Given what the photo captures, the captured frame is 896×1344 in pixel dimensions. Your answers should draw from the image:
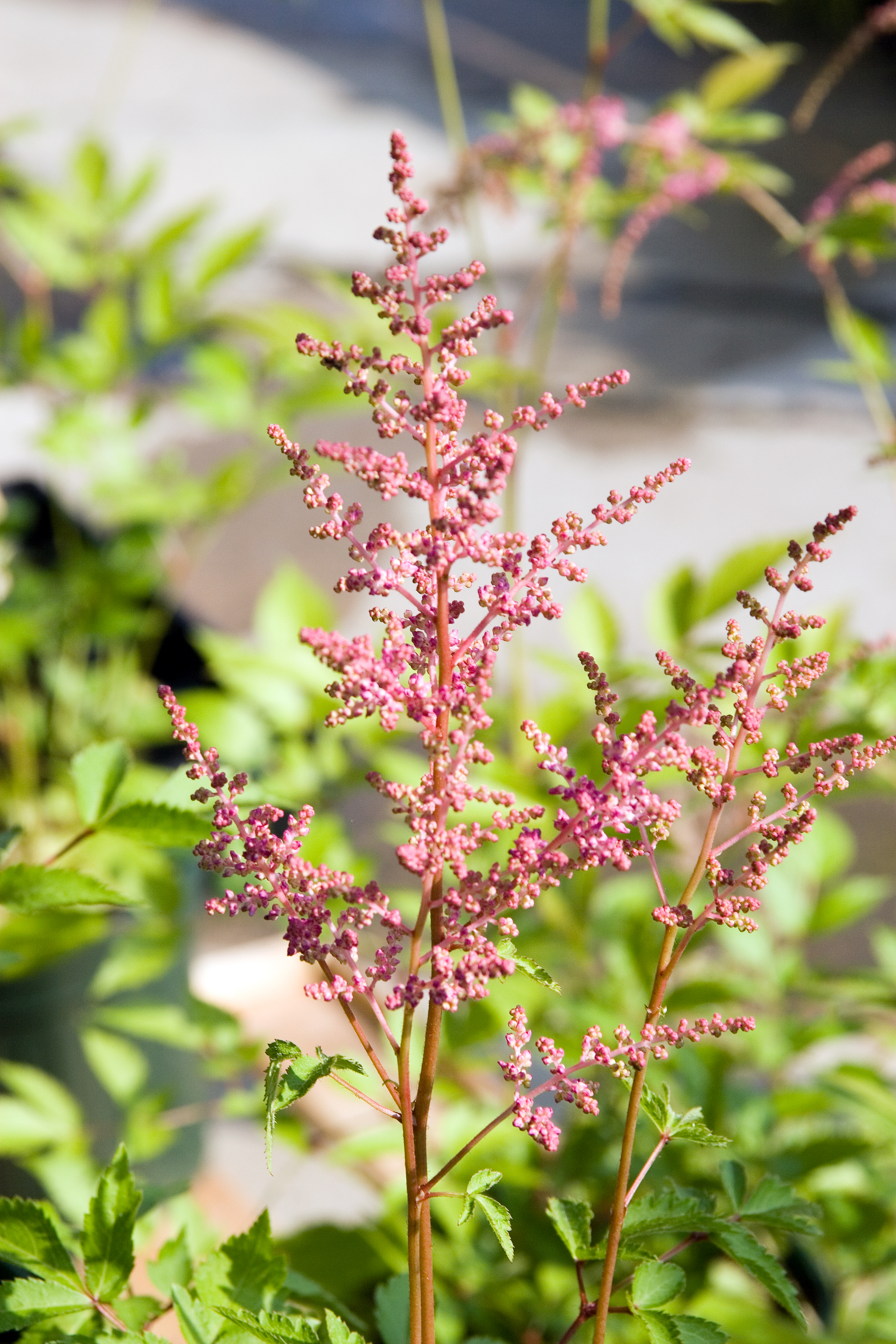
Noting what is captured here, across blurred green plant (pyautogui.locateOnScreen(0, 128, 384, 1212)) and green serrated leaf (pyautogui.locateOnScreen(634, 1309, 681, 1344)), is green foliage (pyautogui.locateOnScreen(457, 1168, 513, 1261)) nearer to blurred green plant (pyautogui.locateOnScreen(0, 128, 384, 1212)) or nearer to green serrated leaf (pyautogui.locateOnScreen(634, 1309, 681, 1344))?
green serrated leaf (pyautogui.locateOnScreen(634, 1309, 681, 1344))

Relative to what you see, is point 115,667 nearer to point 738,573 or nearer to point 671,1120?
point 738,573

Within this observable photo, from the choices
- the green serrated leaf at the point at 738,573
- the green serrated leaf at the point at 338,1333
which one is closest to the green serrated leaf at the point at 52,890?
the green serrated leaf at the point at 338,1333

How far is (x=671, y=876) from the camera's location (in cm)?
71

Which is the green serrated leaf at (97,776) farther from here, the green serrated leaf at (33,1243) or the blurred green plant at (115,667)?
the green serrated leaf at (33,1243)

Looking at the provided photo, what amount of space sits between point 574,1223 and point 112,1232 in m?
0.12

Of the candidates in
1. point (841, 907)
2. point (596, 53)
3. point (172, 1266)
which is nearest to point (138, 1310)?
point (172, 1266)

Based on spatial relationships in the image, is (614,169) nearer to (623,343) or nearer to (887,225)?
(623,343)

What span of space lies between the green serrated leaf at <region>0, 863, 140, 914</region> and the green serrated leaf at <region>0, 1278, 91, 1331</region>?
0.09 m

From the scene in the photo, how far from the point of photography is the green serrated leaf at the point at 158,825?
1.25 feet

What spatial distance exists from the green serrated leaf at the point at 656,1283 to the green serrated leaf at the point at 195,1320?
97 mm

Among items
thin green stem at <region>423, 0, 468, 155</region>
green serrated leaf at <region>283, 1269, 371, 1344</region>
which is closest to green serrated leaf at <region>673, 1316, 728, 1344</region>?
green serrated leaf at <region>283, 1269, 371, 1344</region>

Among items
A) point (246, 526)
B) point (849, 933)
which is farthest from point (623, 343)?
point (849, 933)

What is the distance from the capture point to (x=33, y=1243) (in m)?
0.33

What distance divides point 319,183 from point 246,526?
82.8 inches
